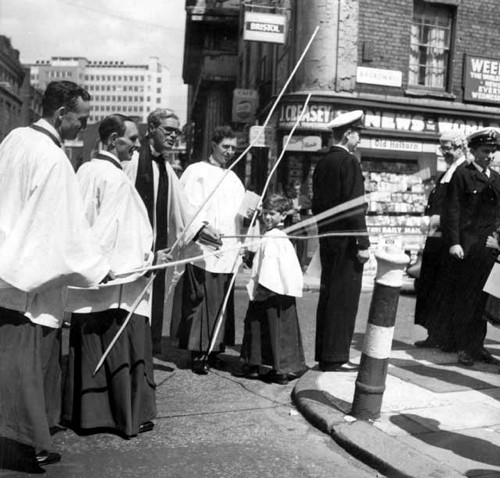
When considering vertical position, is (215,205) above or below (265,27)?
below

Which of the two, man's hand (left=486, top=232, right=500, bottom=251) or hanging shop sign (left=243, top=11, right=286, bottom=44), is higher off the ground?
hanging shop sign (left=243, top=11, right=286, bottom=44)

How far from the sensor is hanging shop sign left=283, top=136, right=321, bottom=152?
1449 centimetres

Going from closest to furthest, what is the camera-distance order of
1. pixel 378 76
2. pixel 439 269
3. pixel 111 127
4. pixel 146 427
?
1. pixel 146 427
2. pixel 111 127
3. pixel 439 269
4. pixel 378 76

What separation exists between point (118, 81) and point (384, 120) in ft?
51.8

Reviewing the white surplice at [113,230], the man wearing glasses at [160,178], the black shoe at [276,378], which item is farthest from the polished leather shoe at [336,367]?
the white surplice at [113,230]

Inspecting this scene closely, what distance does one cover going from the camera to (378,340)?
4.42 meters

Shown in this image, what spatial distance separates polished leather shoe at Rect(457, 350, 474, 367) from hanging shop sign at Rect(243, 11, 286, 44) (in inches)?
389

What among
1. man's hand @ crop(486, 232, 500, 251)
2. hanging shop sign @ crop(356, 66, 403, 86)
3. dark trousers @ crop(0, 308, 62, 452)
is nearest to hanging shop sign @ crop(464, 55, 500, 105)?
hanging shop sign @ crop(356, 66, 403, 86)

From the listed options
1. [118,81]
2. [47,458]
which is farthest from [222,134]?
[118,81]

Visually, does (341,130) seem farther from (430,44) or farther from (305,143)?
(430,44)

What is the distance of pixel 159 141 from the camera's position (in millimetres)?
5316

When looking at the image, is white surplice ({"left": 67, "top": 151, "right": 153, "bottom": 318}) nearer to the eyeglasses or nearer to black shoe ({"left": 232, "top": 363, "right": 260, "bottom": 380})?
the eyeglasses

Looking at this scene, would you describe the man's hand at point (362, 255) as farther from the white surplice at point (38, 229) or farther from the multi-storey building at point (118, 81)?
the multi-storey building at point (118, 81)

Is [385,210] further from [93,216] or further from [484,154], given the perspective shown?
[93,216]
